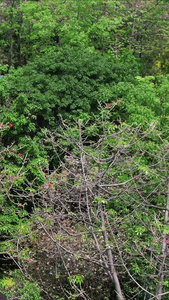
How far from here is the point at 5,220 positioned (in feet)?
28.2

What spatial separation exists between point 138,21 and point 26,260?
A: 11258 millimetres

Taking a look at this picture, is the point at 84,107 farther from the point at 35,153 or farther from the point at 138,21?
the point at 138,21

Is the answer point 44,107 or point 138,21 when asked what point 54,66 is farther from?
point 138,21

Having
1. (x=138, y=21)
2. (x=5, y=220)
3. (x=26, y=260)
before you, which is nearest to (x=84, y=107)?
(x=5, y=220)

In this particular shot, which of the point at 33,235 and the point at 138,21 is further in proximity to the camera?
the point at 138,21

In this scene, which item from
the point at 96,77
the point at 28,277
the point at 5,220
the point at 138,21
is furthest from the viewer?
the point at 138,21

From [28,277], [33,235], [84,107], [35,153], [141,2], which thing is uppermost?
[141,2]

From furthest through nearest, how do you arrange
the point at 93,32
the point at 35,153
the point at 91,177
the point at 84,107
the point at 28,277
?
the point at 93,32 < the point at 84,107 < the point at 35,153 < the point at 28,277 < the point at 91,177

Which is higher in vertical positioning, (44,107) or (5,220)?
(44,107)

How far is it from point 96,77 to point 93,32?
348 centimetres

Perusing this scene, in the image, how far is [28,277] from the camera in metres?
7.65

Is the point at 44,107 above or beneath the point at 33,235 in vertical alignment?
above

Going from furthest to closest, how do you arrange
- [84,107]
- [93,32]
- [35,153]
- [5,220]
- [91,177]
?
1. [93,32]
2. [84,107]
3. [35,153]
4. [5,220]
5. [91,177]

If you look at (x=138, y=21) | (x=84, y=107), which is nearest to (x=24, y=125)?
(x=84, y=107)
